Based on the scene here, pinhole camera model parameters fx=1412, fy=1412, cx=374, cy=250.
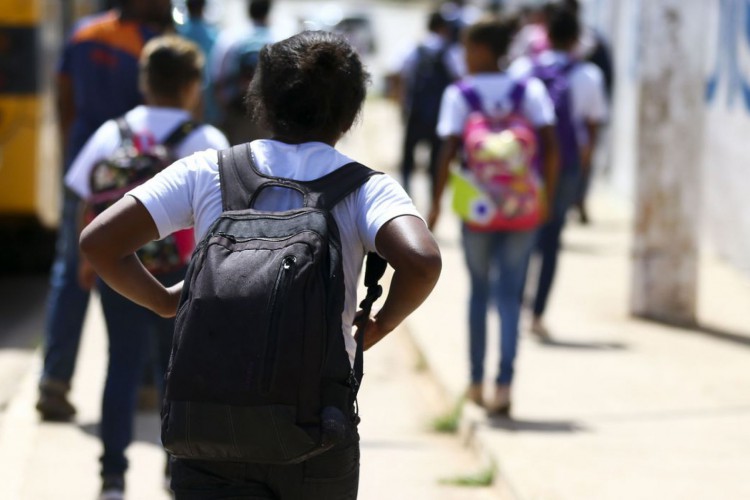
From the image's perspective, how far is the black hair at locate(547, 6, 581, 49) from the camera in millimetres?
8406

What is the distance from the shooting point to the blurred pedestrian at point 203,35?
9.81m

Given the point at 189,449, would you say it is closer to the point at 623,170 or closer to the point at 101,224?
the point at 101,224

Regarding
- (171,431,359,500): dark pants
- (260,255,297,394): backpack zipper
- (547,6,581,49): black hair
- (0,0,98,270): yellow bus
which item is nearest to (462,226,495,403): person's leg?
(547,6,581,49): black hair

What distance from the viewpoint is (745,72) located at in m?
10.3

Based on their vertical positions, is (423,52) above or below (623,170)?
above

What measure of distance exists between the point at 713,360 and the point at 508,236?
82.2 inches

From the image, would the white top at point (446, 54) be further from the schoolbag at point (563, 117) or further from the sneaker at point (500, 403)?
the sneaker at point (500, 403)

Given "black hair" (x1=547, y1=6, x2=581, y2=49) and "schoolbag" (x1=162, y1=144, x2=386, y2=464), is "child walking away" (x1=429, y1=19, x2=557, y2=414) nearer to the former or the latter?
"black hair" (x1=547, y1=6, x2=581, y2=49)

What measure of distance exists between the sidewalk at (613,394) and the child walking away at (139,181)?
1473mm

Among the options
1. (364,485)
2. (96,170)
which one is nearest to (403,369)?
(364,485)

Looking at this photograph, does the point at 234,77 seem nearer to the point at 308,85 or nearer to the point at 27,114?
the point at 27,114

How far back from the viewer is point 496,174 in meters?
6.21

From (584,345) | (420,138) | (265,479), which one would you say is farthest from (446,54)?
(265,479)

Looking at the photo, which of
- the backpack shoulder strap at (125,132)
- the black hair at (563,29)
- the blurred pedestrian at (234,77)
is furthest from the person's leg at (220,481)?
the blurred pedestrian at (234,77)
